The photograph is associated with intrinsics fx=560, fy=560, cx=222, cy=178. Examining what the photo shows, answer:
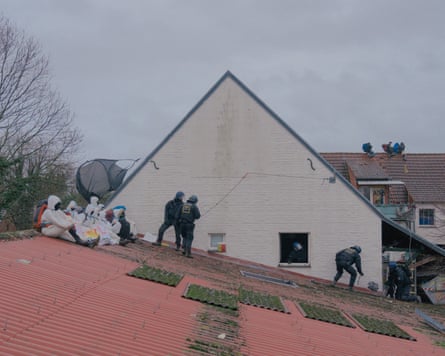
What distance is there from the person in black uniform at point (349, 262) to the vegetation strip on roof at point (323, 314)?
7361 millimetres

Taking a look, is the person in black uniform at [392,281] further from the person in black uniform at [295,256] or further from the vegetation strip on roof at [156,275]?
the vegetation strip on roof at [156,275]

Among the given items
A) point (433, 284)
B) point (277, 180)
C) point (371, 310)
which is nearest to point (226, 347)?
point (371, 310)

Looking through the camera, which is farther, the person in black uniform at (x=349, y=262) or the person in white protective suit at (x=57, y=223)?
the person in black uniform at (x=349, y=262)

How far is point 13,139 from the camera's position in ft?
103

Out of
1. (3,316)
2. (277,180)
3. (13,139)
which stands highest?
(13,139)

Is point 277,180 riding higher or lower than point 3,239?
higher

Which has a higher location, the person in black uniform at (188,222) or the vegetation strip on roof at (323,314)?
the person in black uniform at (188,222)

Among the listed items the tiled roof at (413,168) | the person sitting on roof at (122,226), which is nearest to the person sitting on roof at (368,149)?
the tiled roof at (413,168)

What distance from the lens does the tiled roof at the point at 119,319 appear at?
209 inches

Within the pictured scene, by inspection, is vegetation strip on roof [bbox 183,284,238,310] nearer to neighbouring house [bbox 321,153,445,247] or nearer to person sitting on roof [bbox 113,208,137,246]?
person sitting on roof [bbox 113,208,137,246]

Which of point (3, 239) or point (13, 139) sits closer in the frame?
point (3, 239)

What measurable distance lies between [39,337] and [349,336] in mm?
5582

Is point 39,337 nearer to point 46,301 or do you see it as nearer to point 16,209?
point 46,301

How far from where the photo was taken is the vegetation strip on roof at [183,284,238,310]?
29.4 ft
